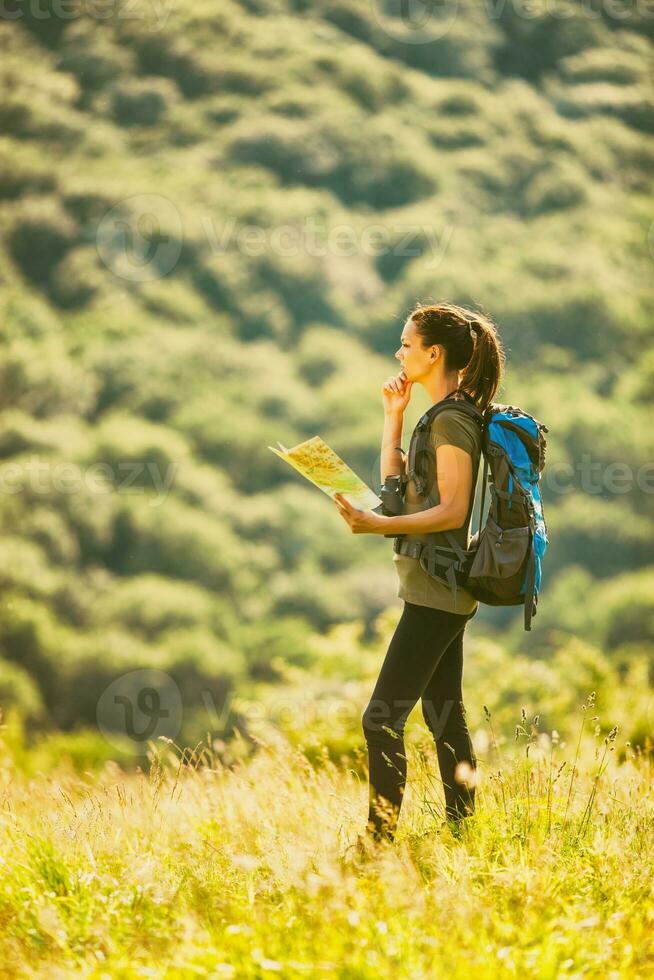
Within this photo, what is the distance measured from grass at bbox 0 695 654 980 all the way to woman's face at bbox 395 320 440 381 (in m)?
1.13

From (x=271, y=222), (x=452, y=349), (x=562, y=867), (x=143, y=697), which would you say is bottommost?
(x=143, y=697)

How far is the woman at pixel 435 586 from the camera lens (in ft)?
10.0

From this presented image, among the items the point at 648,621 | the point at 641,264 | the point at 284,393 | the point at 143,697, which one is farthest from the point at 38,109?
the point at 648,621

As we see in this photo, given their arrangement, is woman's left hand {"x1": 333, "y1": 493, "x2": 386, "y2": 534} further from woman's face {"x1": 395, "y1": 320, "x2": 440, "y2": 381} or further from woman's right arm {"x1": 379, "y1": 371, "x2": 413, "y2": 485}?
woman's face {"x1": 395, "y1": 320, "x2": 440, "y2": 381}

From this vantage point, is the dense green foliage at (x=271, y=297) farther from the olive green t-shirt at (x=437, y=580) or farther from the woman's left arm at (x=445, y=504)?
the woman's left arm at (x=445, y=504)

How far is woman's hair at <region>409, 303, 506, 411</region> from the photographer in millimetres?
3299

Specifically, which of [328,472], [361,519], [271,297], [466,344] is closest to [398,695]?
[361,519]

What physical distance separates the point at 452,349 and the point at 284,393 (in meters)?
51.6

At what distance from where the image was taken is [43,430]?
159ft

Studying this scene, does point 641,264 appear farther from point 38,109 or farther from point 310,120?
point 38,109

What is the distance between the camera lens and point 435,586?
10.2ft

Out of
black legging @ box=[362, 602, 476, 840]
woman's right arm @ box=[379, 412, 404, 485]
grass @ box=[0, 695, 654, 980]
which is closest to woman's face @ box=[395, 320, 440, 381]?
woman's right arm @ box=[379, 412, 404, 485]

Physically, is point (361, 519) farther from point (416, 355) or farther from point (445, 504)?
point (416, 355)

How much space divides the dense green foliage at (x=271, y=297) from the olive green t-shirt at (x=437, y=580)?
101 ft
